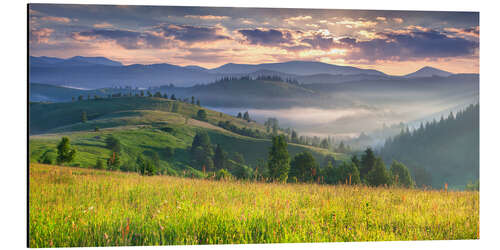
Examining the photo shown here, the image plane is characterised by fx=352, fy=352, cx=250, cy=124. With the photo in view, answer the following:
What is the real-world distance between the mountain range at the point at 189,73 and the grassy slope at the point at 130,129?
71cm

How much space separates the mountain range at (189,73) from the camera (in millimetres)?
8812

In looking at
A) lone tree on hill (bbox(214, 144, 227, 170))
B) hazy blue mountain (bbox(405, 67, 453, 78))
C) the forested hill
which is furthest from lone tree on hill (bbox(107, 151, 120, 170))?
hazy blue mountain (bbox(405, 67, 453, 78))

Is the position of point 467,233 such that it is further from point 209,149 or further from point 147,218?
point 209,149

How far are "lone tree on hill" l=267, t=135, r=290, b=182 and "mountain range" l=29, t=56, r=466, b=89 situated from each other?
177cm

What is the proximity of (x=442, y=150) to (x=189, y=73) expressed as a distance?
7.14m

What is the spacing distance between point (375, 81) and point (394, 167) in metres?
2.38

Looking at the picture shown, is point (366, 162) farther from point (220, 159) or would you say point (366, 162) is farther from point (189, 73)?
point (189, 73)

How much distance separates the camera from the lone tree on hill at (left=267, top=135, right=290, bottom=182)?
29.3 feet

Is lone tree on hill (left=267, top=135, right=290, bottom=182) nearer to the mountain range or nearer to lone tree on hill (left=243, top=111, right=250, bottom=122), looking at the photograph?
lone tree on hill (left=243, top=111, right=250, bottom=122)

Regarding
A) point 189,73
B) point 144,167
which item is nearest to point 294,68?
point 189,73

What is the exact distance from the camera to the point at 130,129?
10.6m

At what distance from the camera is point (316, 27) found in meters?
8.39

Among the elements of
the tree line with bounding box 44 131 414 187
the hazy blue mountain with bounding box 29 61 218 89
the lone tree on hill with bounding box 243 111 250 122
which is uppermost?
the hazy blue mountain with bounding box 29 61 218 89
